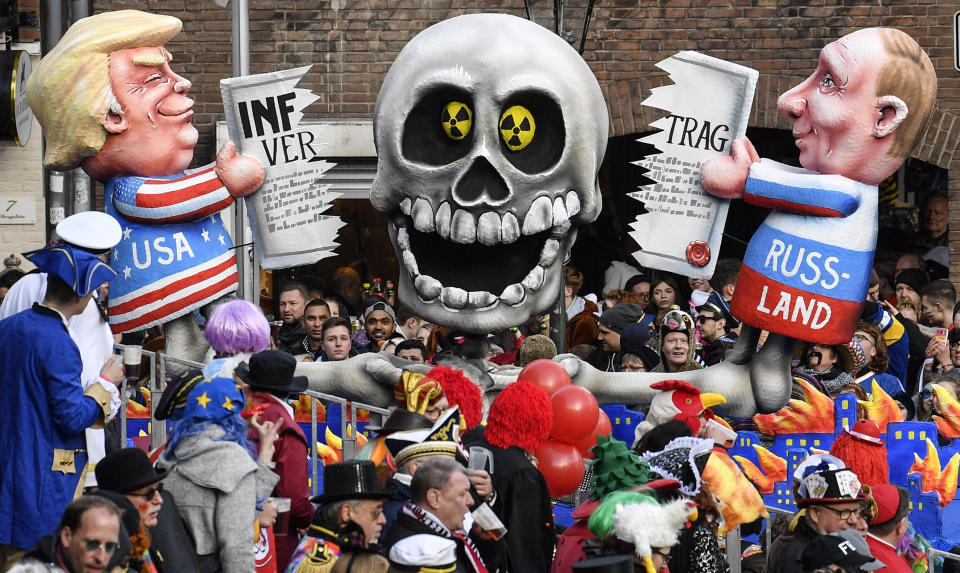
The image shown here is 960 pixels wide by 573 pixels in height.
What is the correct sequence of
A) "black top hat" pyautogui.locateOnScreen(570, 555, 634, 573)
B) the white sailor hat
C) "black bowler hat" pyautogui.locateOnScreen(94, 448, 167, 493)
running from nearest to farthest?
"black top hat" pyautogui.locateOnScreen(570, 555, 634, 573) < "black bowler hat" pyautogui.locateOnScreen(94, 448, 167, 493) < the white sailor hat

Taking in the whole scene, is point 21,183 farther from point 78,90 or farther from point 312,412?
point 312,412

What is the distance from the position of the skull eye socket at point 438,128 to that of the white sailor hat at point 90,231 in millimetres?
1366

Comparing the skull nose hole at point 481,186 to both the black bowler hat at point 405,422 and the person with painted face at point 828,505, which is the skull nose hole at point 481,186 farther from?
the person with painted face at point 828,505

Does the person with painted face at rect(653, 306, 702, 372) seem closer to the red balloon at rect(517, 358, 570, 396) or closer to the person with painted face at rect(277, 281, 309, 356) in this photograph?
the red balloon at rect(517, 358, 570, 396)

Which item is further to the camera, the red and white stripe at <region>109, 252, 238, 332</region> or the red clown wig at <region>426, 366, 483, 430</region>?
the red and white stripe at <region>109, 252, 238, 332</region>

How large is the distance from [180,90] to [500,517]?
8.56 feet

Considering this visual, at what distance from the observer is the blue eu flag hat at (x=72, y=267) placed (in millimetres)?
5594

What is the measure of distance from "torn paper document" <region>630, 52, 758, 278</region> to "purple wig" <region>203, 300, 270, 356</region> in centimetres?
177

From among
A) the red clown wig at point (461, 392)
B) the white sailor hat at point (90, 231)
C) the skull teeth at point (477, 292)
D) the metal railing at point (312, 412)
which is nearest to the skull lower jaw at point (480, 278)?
the skull teeth at point (477, 292)

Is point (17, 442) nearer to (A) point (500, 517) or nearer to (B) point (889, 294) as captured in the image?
(A) point (500, 517)

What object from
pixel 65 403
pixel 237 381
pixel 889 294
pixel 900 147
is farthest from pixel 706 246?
pixel 889 294

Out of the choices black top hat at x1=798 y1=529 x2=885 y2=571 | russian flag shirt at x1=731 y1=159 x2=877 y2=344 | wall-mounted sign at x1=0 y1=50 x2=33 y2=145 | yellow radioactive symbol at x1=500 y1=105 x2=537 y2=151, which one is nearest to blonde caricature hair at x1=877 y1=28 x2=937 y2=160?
russian flag shirt at x1=731 y1=159 x2=877 y2=344

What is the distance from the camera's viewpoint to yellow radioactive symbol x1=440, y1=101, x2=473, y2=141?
6.78 metres

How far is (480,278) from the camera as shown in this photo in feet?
23.1
